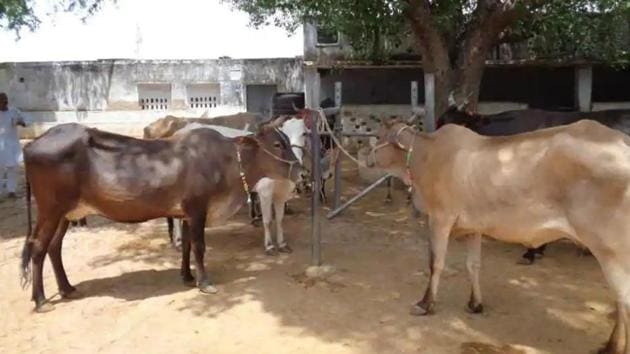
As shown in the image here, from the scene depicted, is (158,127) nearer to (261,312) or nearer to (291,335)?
(261,312)

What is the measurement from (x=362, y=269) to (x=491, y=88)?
1325cm

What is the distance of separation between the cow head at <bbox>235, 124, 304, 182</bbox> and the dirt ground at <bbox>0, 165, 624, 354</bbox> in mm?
1061

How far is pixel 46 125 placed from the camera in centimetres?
2045

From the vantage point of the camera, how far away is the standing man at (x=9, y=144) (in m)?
10.3

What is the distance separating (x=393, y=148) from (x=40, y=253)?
327 cm

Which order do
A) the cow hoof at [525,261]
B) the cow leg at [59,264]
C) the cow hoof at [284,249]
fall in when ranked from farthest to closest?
the cow hoof at [284,249] → the cow hoof at [525,261] → the cow leg at [59,264]

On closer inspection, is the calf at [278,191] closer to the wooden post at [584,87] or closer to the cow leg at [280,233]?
the cow leg at [280,233]

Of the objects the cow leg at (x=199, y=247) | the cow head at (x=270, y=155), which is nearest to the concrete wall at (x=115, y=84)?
the cow head at (x=270, y=155)

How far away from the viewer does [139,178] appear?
571 centimetres

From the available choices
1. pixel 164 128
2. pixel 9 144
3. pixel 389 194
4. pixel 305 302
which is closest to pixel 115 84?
pixel 9 144

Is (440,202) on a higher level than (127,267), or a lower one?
higher

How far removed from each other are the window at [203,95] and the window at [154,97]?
2.44 feet

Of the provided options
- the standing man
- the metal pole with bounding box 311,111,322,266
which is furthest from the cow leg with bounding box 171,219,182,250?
the standing man

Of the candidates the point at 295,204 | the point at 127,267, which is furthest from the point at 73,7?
the point at 127,267
